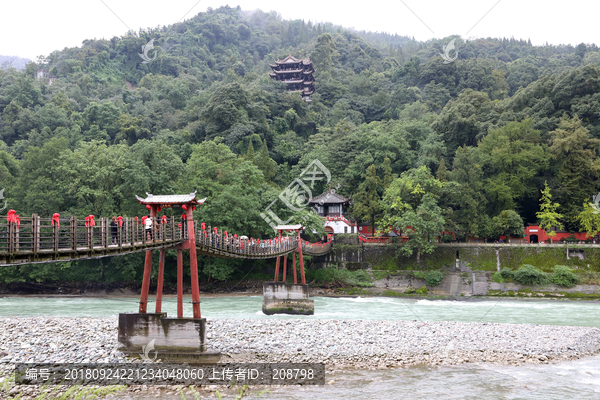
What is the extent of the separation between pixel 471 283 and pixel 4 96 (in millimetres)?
63211

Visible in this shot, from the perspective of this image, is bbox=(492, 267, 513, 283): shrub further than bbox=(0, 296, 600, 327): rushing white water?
Yes

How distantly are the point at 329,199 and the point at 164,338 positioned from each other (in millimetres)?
34499

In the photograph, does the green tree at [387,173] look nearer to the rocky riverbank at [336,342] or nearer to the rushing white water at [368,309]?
the rushing white water at [368,309]

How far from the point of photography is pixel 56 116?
61.2m

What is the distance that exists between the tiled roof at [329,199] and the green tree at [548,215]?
56.3 feet

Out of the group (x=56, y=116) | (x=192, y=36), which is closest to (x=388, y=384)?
(x=56, y=116)

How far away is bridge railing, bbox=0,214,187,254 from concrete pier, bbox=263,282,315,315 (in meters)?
10.9

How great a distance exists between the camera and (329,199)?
48156 mm

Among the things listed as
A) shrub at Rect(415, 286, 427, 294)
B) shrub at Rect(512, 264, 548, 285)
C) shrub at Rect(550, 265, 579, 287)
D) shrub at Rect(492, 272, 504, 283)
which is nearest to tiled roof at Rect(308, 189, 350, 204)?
shrub at Rect(415, 286, 427, 294)

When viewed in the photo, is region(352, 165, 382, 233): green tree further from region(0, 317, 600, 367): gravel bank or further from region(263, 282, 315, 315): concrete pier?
region(0, 317, 600, 367): gravel bank

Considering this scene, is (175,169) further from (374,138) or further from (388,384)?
(388,384)

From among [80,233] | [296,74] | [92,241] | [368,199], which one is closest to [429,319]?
[92,241]

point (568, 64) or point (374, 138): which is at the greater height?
point (568, 64)

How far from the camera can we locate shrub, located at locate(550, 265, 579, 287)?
3478cm
